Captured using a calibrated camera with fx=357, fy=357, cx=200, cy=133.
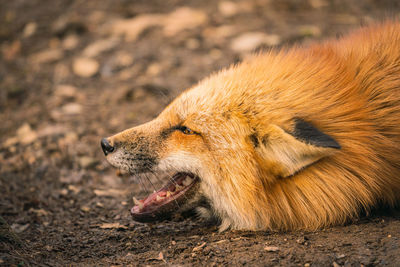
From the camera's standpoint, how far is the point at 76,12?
25.5 ft

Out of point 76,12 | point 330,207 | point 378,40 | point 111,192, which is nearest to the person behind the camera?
point 330,207

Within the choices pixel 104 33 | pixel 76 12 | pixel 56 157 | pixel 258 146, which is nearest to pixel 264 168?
pixel 258 146

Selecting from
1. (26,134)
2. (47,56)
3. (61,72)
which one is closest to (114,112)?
(26,134)

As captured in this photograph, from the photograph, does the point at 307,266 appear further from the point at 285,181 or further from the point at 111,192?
the point at 111,192

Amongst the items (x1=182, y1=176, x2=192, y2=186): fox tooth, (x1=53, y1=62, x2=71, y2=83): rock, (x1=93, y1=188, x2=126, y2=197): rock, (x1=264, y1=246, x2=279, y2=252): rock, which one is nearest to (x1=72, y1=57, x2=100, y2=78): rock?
(x1=53, y1=62, x2=71, y2=83): rock

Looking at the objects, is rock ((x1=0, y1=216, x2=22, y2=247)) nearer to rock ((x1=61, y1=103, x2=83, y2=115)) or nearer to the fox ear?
the fox ear

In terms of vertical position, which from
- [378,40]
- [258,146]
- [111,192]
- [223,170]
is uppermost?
[378,40]

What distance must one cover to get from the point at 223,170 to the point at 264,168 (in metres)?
0.33

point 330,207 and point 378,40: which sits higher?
point 378,40

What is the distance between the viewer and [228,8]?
24.7 feet

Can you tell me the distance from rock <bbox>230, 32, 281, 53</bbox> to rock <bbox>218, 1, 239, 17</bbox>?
0.87 meters

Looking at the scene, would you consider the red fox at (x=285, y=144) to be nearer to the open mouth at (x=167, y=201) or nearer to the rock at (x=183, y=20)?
the open mouth at (x=167, y=201)

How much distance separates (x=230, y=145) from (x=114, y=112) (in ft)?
10.5

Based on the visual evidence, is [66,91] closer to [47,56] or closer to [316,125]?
[47,56]
